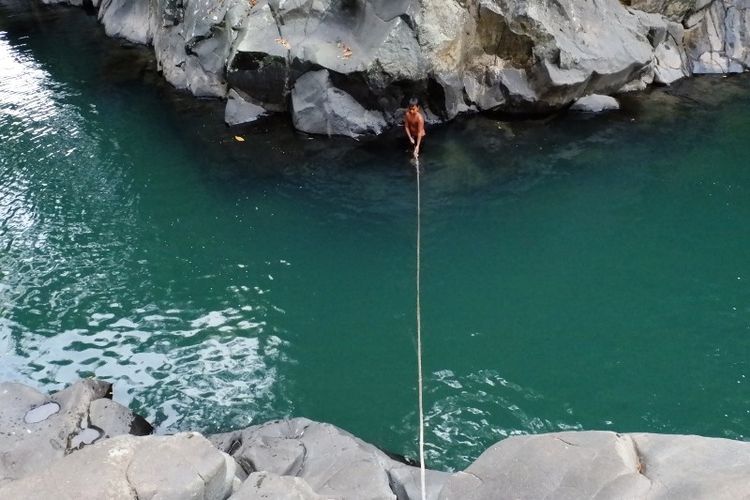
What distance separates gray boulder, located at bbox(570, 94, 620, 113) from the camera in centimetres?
1520

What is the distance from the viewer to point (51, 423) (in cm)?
690

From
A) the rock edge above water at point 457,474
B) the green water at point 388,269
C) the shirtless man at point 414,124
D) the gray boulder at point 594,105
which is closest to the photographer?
the rock edge above water at point 457,474

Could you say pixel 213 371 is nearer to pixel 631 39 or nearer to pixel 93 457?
pixel 93 457

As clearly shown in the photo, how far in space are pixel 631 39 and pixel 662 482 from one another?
13686mm

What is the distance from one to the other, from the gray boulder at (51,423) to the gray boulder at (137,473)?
5.50ft

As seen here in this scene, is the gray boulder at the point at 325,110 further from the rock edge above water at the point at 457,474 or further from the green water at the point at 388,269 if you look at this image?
the rock edge above water at the point at 457,474

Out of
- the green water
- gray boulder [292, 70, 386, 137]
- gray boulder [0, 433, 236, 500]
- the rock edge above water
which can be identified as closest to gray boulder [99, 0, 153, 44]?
the green water

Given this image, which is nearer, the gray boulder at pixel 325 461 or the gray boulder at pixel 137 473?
the gray boulder at pixel 137 473

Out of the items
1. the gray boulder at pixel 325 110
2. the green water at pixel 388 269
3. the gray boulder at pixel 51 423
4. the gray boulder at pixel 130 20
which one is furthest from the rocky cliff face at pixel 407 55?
the gray boulder at pixel 51 423

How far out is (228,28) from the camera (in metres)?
15.3

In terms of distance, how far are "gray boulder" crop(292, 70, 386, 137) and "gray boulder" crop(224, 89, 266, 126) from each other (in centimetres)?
121

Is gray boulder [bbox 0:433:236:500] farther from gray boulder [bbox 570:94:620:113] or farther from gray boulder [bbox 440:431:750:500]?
gray boulder [bbox 570:94:620:113]

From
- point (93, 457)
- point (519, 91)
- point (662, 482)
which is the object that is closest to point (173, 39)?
point (519, 91)

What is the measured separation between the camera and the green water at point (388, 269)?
7.90 metres
